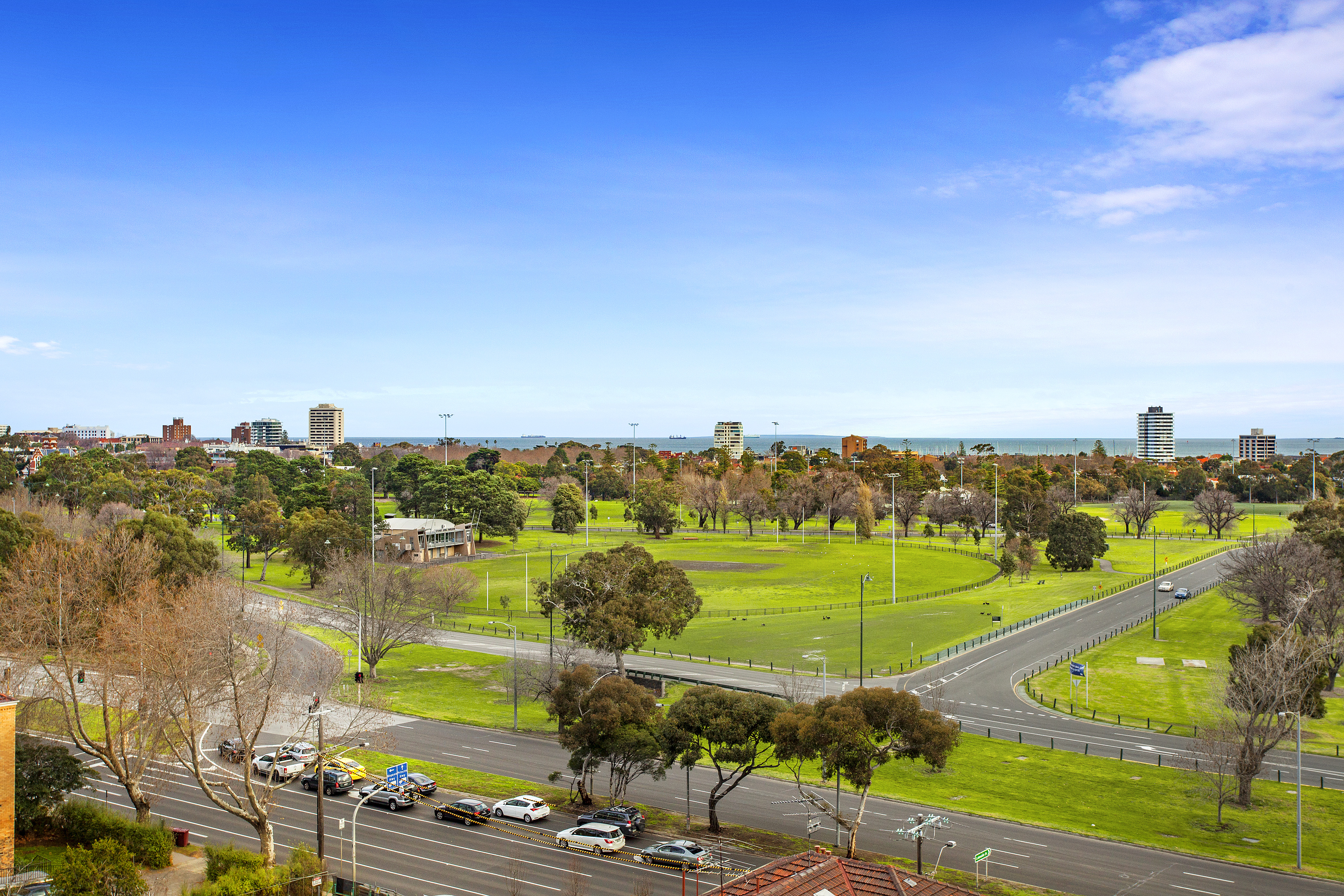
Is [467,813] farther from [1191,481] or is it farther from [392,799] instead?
[1191,481]

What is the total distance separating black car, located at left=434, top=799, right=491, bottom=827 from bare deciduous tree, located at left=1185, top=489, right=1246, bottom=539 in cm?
13430

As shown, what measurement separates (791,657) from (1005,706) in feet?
50.7

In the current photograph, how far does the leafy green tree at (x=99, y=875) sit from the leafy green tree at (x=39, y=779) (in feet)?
22.9

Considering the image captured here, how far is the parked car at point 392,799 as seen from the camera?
1465 inches

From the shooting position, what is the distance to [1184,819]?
37.9 metres

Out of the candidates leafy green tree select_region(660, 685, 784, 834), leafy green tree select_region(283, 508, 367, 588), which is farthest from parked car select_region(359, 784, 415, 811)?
leafy green tree select_region(283, 508, 367, 588)

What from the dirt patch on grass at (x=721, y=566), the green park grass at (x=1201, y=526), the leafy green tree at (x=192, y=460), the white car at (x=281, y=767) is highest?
the leafy green tree at (x=192, y=460)

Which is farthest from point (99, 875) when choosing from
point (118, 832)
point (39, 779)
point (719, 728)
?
point (719, 728)

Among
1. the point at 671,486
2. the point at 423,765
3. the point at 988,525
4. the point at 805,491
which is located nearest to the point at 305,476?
the point at 671,486

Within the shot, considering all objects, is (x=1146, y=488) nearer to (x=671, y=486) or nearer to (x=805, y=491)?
(x=805, y=491)

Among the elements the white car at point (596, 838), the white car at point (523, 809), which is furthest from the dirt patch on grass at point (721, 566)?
the white car at point (596, 838)

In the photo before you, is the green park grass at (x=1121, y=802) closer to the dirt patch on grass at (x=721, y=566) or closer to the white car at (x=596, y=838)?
the white car at (x=596, y=838)

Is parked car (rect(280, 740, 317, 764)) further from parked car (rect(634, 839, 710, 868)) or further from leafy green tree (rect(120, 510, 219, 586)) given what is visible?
leafy green tree (rect(120, 510, 219, 586))

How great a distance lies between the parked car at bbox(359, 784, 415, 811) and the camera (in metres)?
37.2
